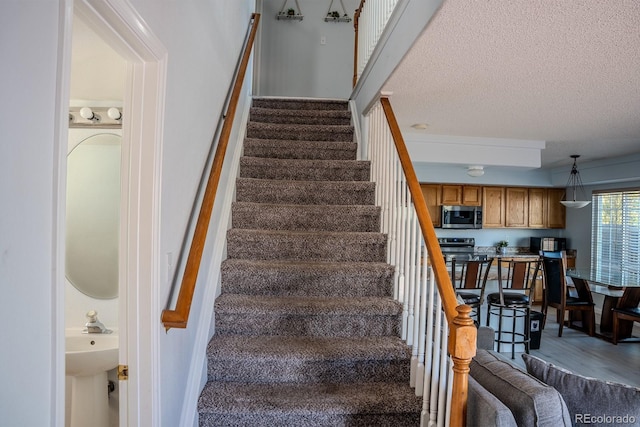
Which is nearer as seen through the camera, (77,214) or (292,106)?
(77,214)

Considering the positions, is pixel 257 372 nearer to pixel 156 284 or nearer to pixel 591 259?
pixel 156 284

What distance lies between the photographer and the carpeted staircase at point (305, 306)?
69.0 inches

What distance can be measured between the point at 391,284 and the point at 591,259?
573 cm

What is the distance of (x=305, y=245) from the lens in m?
2.50

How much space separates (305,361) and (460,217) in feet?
16.2

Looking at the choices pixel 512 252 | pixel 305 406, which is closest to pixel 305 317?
pixel 305 406

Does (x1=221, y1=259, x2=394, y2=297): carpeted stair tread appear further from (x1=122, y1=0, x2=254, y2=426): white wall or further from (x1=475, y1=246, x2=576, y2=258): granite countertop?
(x1=475, y1=246, x2=576, y2=258): granite countertop

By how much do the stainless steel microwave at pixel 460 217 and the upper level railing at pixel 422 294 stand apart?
11.9ft

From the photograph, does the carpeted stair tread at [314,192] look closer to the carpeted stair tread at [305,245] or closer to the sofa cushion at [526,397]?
the carpeted stair tread at [305,245]

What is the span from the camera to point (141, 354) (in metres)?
1.27

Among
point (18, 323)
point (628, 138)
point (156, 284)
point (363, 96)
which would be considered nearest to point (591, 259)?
point (628, 138)

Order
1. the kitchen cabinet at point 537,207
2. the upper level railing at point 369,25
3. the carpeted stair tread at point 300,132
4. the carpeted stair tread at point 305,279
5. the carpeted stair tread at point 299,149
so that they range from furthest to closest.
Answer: the kitchen cabinet at point 537,207, the carpeted stair tread at point 300,132, the carpeted stair tread at point 299,149, the upper level railing at point 369,25, the carpeted stair tread at point 305,279

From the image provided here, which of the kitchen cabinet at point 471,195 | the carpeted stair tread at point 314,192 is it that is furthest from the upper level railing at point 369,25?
the kitchen cabinet at point 471,195

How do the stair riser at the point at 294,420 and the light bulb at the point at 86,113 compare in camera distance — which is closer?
the stair riser at the point at 294,420
